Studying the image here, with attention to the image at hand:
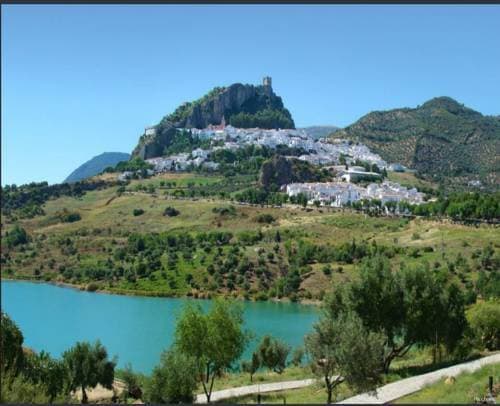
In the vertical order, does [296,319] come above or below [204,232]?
below

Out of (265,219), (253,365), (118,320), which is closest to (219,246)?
(265,219)

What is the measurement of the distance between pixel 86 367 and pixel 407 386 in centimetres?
1046

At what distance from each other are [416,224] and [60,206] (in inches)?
1875

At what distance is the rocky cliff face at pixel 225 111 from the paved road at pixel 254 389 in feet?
329

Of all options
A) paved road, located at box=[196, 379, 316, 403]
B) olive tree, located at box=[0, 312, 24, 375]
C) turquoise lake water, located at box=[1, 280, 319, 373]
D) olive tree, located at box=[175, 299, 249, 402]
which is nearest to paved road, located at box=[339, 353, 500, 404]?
paved road, located at box=[196, 379, 316, 403]

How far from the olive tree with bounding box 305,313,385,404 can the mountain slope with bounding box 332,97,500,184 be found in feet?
273

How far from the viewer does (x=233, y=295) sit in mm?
48219

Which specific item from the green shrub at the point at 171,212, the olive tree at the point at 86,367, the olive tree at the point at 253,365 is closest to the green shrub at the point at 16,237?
the green shrub at the point at 171,212

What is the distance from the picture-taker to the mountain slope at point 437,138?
99125 mm

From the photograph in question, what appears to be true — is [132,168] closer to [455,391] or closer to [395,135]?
[395,135]

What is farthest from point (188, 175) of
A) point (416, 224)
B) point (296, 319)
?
point (296, 319)

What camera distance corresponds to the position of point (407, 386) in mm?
12703

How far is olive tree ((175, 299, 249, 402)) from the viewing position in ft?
56.7

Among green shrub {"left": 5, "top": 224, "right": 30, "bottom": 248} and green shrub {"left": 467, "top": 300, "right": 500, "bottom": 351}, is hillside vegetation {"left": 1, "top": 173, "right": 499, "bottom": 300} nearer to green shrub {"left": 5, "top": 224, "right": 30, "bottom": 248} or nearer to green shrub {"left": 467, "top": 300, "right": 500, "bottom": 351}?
green shrub {"left": 5, "top": 224, "right": 30, "bottom": 248}
